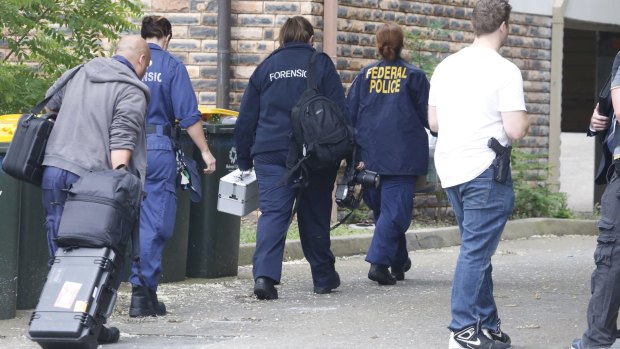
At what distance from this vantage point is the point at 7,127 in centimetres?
802

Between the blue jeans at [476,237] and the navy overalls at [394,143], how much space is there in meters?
2.82

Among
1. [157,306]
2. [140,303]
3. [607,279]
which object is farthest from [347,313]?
[607,279]

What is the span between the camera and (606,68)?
66.0 ft

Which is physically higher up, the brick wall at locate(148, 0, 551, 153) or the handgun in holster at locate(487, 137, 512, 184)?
the brick wall at locate(148, 0, 551, 153)

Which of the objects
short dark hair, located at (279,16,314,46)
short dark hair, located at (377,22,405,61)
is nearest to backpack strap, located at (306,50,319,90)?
short dark hair, located at (279,16,314,46)

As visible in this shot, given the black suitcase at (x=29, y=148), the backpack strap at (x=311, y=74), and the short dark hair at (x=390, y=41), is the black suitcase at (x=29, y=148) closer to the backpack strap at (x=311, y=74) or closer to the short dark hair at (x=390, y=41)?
the backpack strap at (x=311, y=74)

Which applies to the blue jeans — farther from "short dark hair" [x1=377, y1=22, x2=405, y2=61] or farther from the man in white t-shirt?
"short dark hair" [x1=377, y1=22, x2=405, y2=61]

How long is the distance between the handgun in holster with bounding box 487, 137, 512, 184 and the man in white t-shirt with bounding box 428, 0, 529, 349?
24mm

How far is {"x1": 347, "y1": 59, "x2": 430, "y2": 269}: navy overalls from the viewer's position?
9.70 metres

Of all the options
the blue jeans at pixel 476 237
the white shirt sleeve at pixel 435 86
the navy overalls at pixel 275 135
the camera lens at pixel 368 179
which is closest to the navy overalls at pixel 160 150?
the navy overalls at pixel 275 135

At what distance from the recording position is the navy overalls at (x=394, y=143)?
31.8ft

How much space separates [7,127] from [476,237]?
293 centimetres

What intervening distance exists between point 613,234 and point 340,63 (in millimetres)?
7192

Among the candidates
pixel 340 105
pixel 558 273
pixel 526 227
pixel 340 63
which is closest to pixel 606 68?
pixel 526 227
